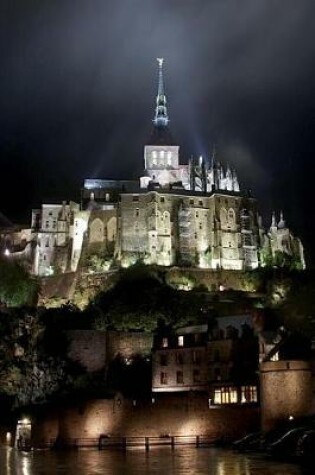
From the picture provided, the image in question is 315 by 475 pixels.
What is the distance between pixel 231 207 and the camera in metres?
102

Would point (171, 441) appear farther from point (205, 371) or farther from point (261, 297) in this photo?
point (261, 297)

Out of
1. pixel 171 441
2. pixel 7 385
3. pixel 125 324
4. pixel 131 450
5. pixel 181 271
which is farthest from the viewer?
pixel 181 271

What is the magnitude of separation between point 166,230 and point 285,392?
187ft

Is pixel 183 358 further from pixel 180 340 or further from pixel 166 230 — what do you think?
pixel 166 230

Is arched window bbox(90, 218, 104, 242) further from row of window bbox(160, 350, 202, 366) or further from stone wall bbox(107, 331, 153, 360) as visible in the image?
row of window bbox(160, 350, 202, 366)

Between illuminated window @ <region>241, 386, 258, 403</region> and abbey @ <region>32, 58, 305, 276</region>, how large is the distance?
151 feet

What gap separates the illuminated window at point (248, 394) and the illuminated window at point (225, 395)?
775mm

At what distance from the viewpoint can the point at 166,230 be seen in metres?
99.1

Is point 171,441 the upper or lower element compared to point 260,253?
lower

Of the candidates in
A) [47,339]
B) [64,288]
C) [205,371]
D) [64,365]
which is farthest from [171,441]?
[64,288]

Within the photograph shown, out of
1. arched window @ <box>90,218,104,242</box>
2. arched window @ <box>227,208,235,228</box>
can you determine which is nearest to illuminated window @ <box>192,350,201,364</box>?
arched window @ <box>227,208,235,228</box>

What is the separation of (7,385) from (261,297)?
38.1 meters

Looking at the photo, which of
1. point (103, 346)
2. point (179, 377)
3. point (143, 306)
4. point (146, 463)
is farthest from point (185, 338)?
point (146, 463)

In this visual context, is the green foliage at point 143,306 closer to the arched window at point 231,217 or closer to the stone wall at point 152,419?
the stone wall at point 152,419
